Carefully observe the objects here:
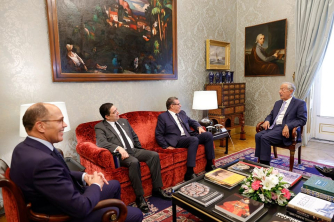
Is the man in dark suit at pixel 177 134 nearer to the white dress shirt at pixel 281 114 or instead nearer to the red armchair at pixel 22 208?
the white dress shirt at pixel 281 114

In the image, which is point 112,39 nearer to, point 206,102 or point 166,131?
point 166,131

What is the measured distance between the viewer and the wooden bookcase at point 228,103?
15.2ft

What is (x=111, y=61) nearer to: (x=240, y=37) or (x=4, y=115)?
(x=4, y=115)

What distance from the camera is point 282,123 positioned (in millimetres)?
3514

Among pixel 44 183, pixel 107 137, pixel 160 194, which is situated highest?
pixel 44 183

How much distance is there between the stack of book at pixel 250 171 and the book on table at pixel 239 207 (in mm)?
556

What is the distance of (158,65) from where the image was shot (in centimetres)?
400

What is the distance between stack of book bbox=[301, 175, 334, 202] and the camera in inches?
67.0

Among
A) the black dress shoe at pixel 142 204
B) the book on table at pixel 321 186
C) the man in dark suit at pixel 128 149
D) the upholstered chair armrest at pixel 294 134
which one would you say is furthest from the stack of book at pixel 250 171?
the upholstered chair armrest at pixel 294 134

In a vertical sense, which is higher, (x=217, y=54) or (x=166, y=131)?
(x=217, y=54)

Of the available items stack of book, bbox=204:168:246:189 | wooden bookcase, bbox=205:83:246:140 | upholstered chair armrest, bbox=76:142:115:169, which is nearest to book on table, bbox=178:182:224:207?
stack of book, bbox=204:168:246:189

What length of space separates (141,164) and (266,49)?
4167 mm

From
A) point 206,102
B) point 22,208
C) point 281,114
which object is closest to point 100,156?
point 22,208

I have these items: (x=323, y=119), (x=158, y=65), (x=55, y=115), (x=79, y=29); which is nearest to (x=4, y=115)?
(x=79, y=29)
